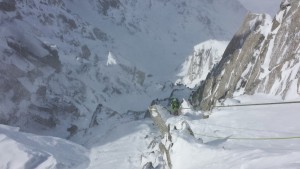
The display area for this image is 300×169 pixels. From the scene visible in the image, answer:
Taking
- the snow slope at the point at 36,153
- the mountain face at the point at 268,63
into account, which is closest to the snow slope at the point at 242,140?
the mountain face at the point at 268,63

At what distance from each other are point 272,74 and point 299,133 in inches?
558

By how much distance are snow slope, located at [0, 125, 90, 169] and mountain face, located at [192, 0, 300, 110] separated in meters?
19.3

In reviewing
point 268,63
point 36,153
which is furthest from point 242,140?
point 36,153

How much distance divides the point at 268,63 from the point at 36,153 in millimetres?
30669

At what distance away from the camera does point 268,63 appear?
126 ft

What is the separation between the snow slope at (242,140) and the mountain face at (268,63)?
1791 mm

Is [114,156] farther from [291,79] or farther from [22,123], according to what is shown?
[22,123]

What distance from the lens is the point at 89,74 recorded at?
181000 mm

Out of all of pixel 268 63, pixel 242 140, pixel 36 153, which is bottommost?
pixel 242 140

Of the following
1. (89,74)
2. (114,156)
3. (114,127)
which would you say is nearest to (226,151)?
(114,156)

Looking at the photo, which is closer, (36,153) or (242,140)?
(242,140)

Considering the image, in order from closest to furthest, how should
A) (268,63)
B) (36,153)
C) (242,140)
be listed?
(242,140) → (268,63) → (36,153)

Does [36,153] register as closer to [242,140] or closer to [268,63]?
[268,63]

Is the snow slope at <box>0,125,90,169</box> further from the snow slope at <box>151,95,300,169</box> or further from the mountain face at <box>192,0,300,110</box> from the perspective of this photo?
the snow slope at <box>151,95,300,169</box>
